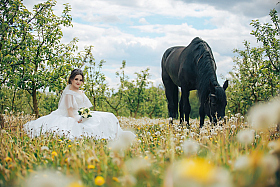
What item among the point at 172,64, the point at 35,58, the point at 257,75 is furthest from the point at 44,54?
the point at 257,75

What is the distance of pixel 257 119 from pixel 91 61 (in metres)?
12.9

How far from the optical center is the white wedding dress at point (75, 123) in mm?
6599

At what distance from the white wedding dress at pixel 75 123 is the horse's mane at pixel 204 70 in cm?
240

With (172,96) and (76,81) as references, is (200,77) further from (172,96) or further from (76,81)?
(172,96)

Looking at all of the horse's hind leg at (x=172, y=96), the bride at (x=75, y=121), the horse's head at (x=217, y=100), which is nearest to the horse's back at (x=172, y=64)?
the horse's hind leg at (x=172, y=96)

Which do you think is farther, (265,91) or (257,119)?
(265,91)

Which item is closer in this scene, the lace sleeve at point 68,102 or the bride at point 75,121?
the bride at point 75,121

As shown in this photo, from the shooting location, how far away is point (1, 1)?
6973mm

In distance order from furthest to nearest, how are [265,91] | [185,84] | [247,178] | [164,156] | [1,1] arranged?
[265,91]
[185,84]
[1,1]
[164,156]
[247,178]

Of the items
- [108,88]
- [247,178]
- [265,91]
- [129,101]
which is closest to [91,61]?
[108,88]

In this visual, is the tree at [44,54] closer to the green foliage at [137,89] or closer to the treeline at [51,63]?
the treeline at [51,63]

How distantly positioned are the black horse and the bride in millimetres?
2325

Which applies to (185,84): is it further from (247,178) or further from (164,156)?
(247,178)

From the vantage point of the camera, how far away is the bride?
6.67 metres
